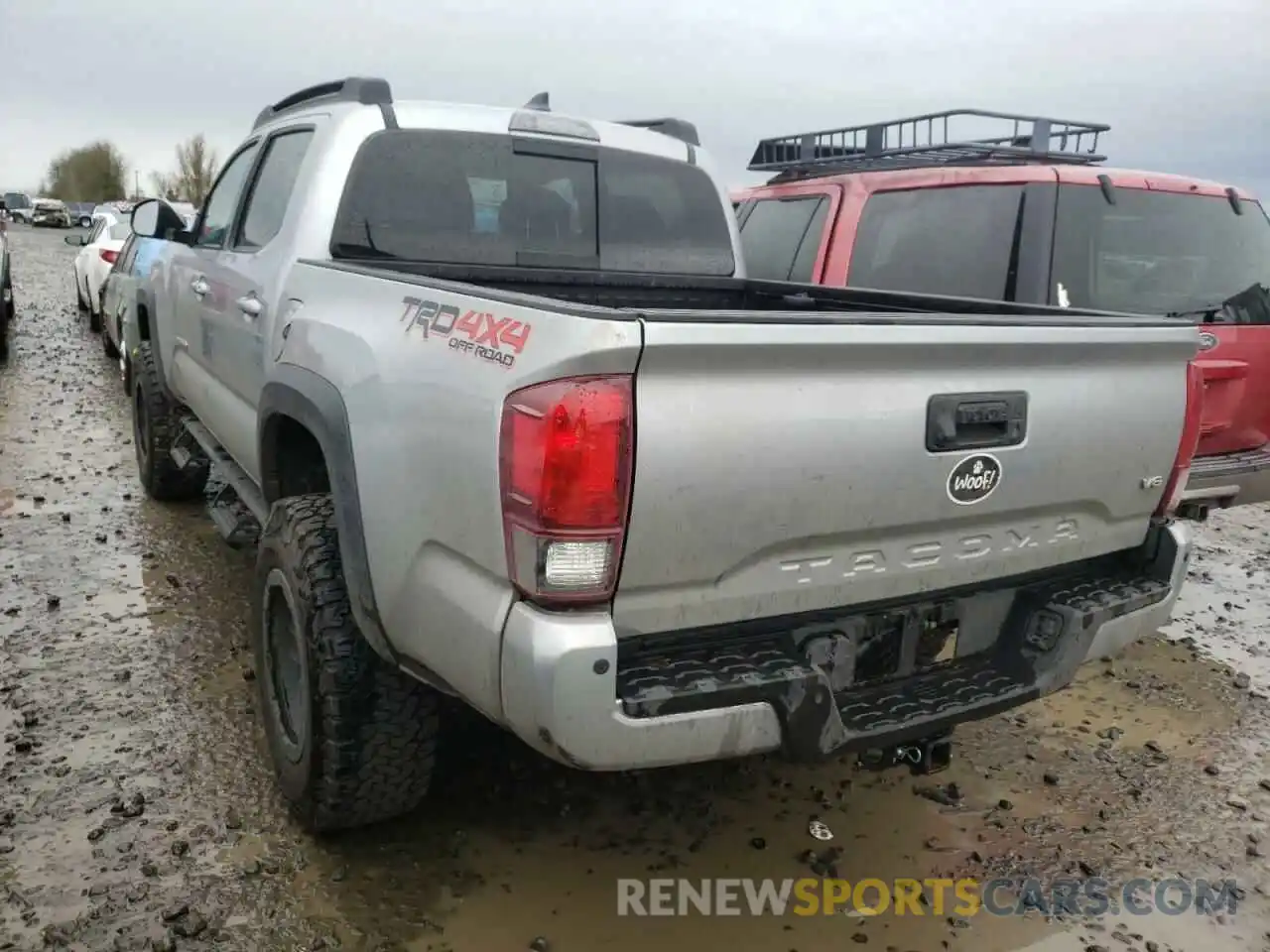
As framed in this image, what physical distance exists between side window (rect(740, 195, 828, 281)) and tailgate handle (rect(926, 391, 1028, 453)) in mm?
3402

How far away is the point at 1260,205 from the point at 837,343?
4238 millimetres

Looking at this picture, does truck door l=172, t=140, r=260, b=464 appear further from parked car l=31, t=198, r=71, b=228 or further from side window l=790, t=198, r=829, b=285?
parked car l=31, t=198, r=71, b=228

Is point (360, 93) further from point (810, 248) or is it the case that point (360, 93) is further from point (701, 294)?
point (810, 248)

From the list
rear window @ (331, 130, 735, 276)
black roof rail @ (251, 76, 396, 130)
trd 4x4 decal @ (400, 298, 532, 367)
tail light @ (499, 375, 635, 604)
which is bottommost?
tail light @ (499, 375, 635, 604)

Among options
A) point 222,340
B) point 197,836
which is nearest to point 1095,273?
point 222,340

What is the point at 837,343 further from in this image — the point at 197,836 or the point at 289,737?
the point at 197,836

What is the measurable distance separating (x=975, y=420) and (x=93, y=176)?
95853 millimetres

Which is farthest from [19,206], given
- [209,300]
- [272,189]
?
[272,189]

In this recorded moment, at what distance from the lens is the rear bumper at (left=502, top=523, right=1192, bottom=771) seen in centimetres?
204

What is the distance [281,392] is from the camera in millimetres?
3119

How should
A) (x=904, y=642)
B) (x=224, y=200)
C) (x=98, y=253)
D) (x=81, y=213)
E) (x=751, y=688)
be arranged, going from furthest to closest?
(x=81, y=213) < (x=98, y=253) < (x=224, y=200) < (x=904, y=642) < (x=751, y=688)

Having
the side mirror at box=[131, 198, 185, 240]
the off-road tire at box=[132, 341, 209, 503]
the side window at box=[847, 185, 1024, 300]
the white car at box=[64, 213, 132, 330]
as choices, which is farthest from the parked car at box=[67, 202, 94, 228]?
the side window at box=[847, 185, 1024, 300]

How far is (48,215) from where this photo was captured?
5719 centimetres

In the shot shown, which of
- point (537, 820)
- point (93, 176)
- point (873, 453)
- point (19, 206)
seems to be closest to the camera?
point (873, 453)
